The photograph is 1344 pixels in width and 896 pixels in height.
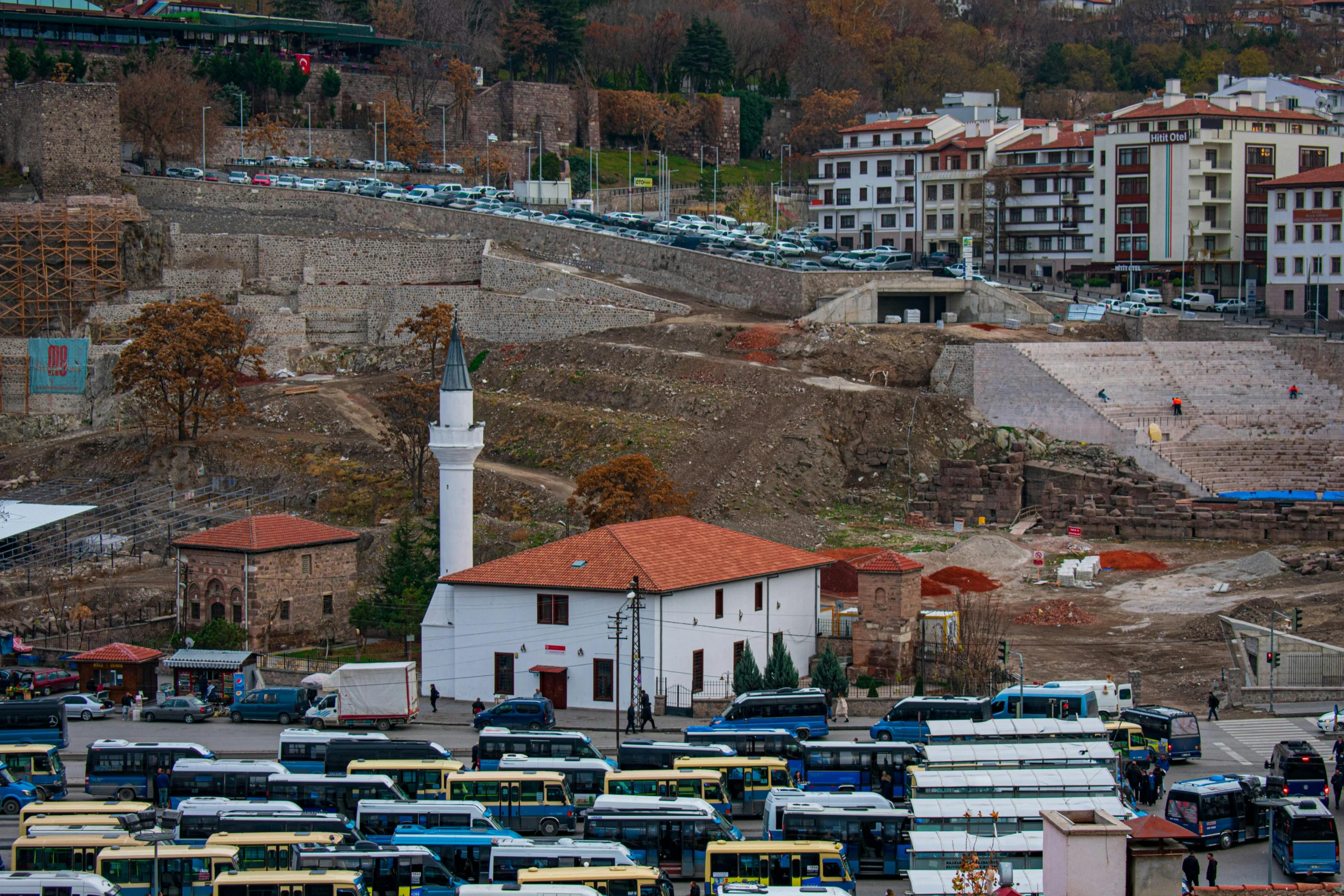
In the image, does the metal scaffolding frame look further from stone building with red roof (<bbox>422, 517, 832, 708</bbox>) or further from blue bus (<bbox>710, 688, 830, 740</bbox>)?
blue bus (<bbox>710, 688, 830, 740</bbox>)

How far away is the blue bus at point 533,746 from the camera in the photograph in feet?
125

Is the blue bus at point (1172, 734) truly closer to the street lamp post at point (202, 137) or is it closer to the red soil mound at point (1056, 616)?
the red soil mound at point (1056, 616)

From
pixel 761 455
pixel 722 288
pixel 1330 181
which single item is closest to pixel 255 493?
pixel 761 455

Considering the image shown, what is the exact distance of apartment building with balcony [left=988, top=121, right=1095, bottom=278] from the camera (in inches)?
3789

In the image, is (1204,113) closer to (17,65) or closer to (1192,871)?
(17,65)

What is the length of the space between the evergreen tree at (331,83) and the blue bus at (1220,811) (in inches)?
3678

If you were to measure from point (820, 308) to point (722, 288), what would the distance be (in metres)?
5.88

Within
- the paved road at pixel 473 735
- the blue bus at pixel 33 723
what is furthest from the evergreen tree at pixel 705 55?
the blue bus at pixel 33 723

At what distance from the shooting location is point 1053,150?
321 feet

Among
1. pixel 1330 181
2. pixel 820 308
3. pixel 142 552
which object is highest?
pixel 1330 181

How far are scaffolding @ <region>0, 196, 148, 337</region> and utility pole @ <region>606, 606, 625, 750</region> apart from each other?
48.4m

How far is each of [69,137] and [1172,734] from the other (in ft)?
244

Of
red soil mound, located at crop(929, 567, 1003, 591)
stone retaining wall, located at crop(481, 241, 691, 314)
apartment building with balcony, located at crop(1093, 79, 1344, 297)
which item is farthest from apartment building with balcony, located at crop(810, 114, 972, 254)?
red soil mound, located at crop(929, 567, 1003, 591)

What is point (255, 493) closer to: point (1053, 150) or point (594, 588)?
point (594, 588)
